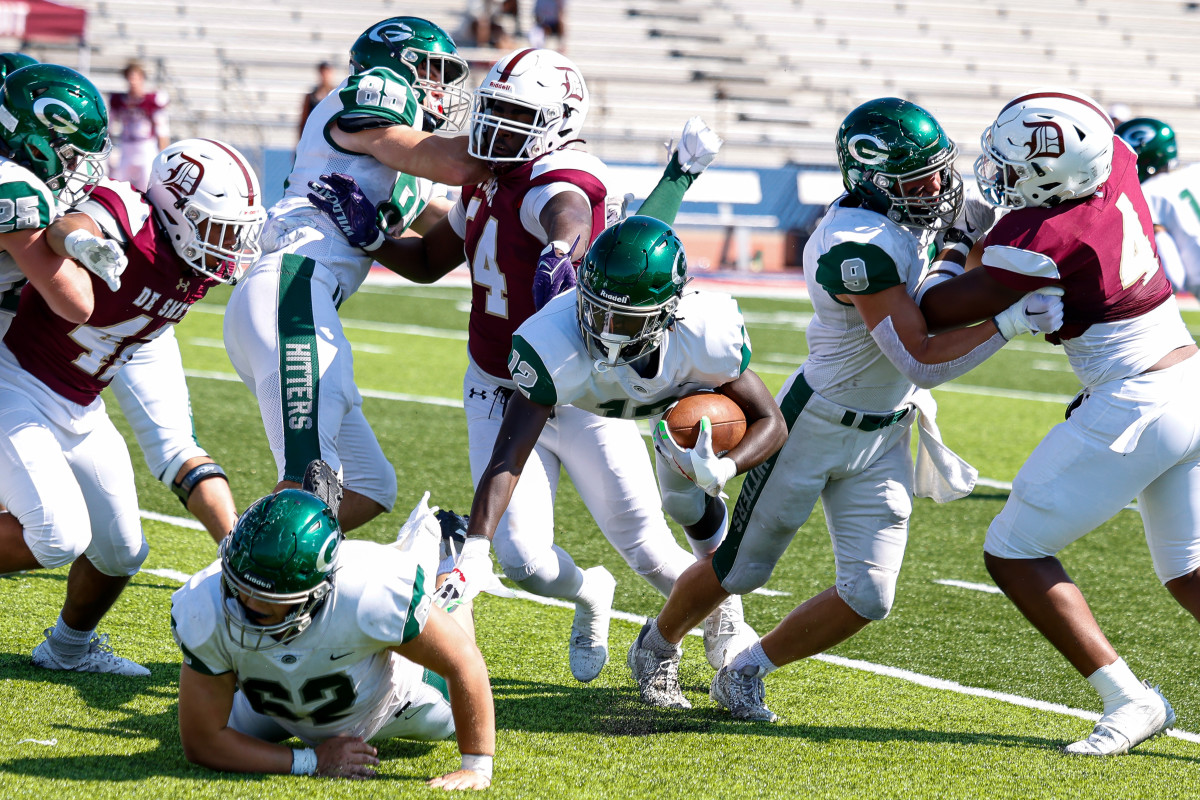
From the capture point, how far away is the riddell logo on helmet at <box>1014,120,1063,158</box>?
3.07 meters

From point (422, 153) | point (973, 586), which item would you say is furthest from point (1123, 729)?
point (422, 153)

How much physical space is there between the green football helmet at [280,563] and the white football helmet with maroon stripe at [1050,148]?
1.83 meters

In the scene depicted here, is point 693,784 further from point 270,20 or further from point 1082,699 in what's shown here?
point 270,20

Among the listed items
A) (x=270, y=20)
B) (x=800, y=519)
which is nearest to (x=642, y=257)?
(x=800, y=519)

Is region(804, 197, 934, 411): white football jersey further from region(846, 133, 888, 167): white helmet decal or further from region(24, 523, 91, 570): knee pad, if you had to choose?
region(24, 523, 91, 570): knee pad

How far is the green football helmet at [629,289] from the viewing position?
292cm

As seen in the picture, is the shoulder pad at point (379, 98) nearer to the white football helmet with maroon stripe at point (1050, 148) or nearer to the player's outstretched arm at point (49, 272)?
the player's outstretched arm at point (49, 272)

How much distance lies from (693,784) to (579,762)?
28 cm

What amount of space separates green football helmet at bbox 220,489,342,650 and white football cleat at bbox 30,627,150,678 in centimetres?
108

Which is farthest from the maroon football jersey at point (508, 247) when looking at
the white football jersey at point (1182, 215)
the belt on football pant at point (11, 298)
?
the white football jersey at point (1182, 215)

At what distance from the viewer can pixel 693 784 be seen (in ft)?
9.61

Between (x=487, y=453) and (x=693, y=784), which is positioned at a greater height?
(x=487, y=453)

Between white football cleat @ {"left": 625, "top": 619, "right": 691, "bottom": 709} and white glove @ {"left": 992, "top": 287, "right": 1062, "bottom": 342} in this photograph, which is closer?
white glove @ {"left": 992, "top": 287, "right": 1062, "bottom": 342}

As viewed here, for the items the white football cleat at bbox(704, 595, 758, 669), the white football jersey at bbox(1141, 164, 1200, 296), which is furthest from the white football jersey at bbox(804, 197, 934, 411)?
the white football jersey at bbox(1141, 164, 1200, 296)
